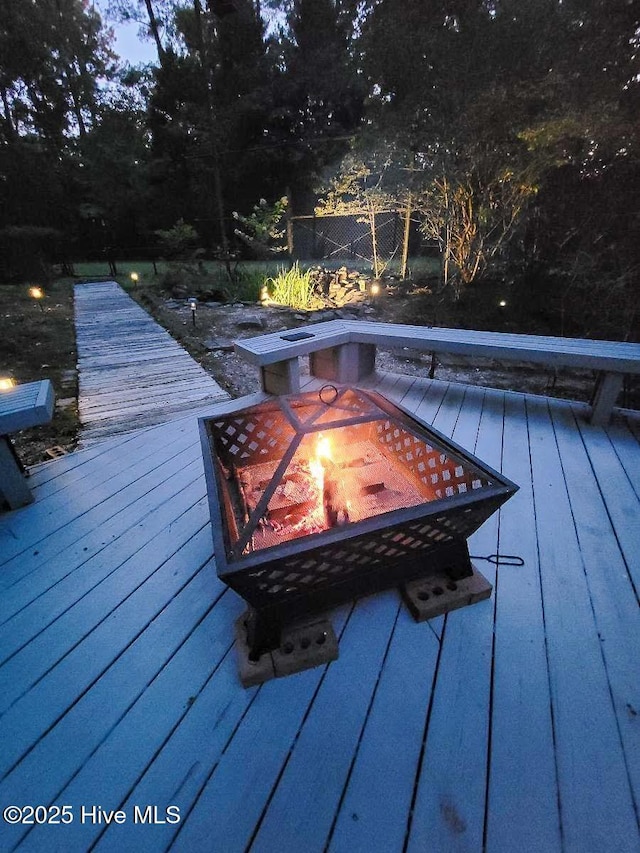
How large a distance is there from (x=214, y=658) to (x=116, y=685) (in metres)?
0.30

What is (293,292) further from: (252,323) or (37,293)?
(37,293)

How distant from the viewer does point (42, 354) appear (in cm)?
477

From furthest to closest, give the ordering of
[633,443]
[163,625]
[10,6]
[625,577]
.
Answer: [10,6] → [633,443] → [625,577] → [163,625]

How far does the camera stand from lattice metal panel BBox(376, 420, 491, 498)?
1321 millimetres

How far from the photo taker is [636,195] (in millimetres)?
4855

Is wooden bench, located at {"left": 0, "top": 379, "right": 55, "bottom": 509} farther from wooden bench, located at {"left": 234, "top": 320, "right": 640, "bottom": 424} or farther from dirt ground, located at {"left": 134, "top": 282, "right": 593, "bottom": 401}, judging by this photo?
dirt ground, located at {"left": 134, "top": 282, "right": 593, "bottom": 401}

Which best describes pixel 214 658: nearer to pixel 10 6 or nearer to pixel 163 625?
pixel 163 625

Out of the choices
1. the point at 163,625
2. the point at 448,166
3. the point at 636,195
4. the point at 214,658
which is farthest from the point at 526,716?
the point at 448,166

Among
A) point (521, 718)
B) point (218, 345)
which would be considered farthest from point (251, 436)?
point (218, 345)

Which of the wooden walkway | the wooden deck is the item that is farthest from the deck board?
the wooden walkway

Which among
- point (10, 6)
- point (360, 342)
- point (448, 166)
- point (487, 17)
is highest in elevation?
point (10, 6)

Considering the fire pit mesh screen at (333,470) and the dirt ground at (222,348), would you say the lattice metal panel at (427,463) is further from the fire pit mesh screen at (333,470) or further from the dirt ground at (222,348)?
the dirt ground at (222,348)

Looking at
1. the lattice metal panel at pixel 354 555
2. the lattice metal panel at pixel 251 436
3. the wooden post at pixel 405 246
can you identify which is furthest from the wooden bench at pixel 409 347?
the wooden post at pixel 405 246

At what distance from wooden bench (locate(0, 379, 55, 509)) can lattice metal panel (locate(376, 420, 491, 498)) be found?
165 centimetres
